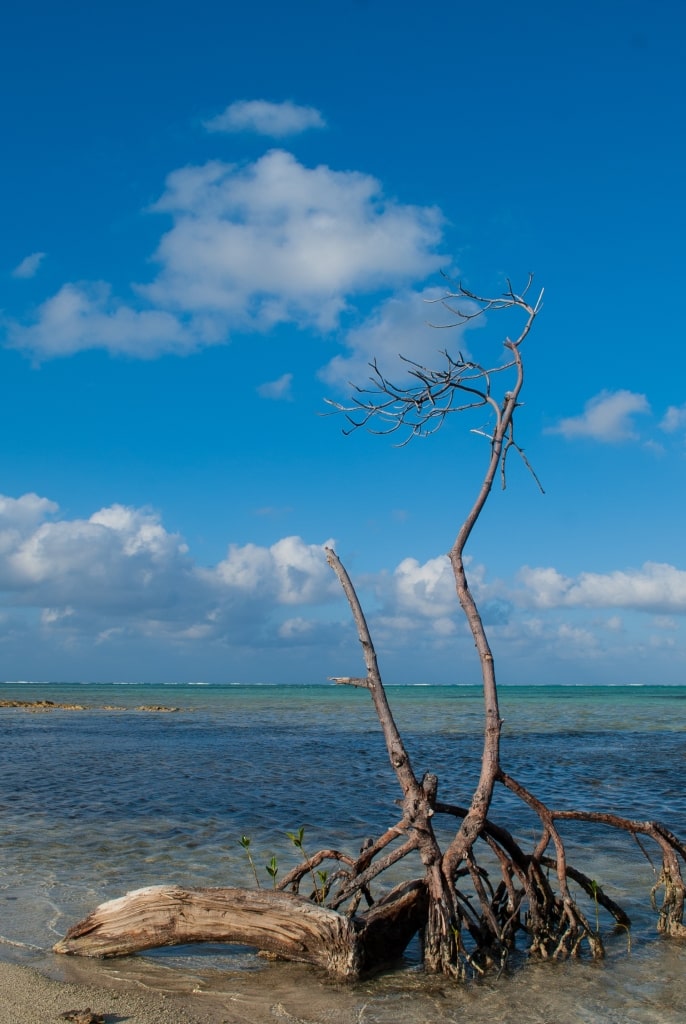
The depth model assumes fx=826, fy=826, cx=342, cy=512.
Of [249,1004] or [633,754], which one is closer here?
[249,1004]

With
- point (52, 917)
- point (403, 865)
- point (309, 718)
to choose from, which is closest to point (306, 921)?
point (52, 917)

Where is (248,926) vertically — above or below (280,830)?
above

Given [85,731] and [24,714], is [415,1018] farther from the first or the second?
[24,714]

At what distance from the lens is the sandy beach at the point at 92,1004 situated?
6098 millimetres

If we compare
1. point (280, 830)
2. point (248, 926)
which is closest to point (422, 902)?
point (248, 926)

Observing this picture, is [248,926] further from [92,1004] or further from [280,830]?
[280,830]

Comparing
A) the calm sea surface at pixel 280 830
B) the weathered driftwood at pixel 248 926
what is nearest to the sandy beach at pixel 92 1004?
the calm sea surface at pixel 280 830

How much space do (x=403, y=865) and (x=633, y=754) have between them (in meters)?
18.7

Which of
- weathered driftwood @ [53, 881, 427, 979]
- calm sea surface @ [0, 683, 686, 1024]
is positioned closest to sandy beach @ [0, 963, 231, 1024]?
calm sea surface @ [0, 683, 686, 1024]

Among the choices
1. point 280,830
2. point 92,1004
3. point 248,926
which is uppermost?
point 248,926

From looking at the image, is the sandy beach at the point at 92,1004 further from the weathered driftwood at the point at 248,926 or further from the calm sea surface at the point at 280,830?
the weathered driftwood at the point at 248,926

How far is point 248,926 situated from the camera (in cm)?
706

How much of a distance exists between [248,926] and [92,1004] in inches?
53.1

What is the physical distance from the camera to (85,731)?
37500 millimetres
